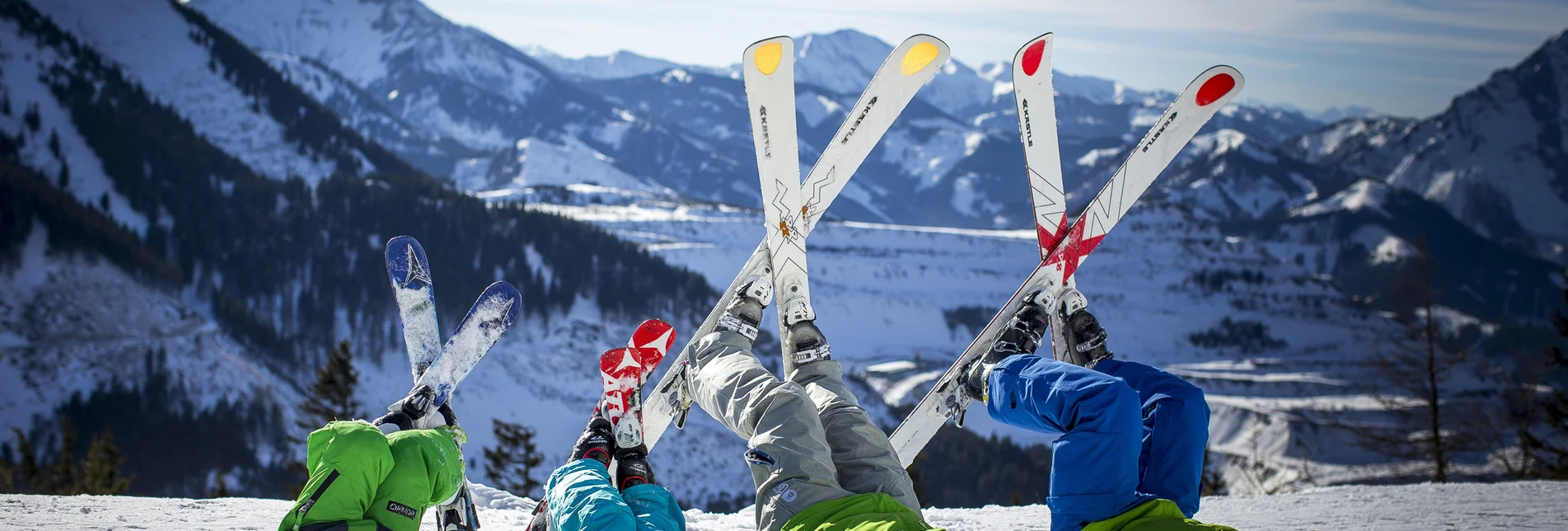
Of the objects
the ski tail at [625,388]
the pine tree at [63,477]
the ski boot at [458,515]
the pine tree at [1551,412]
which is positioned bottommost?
the pine tree at [63,477]

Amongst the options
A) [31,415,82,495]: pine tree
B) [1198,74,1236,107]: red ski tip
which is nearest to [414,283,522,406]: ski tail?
[1198,74,1236,107]: red ski tip

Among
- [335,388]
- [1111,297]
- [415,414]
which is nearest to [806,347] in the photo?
[415,414]

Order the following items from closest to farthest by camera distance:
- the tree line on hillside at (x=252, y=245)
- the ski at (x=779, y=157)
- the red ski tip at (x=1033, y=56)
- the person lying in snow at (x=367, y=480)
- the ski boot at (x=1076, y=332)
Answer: the person lying in snow at (x=367, y=480) → the ski boot at (x=1076, y=332) → the ski at (x=779, y=157) → the red ski tip at (x=1033, y=56) → the tree line on hillside at (x=252, y=245)

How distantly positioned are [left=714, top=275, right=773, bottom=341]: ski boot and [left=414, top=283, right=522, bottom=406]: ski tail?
5.54 feet

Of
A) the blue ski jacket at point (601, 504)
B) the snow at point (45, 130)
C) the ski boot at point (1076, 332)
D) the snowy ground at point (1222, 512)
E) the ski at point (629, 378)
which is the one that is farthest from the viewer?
the snow at point (45, 130)

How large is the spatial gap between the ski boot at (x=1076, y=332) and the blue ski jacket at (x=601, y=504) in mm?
3658

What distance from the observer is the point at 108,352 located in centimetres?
5612

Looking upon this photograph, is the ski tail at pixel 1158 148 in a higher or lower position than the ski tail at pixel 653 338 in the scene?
higher

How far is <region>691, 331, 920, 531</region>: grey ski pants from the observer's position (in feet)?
15.6

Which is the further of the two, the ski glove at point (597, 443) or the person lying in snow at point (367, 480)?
the ski glove at point (597, 443)

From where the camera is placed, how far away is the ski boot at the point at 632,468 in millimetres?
5430

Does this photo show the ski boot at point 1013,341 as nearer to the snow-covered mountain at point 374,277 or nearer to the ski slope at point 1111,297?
the snow-covered mountain at point 374,277

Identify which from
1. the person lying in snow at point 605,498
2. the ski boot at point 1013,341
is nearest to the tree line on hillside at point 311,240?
the ski boot at point 1013,341

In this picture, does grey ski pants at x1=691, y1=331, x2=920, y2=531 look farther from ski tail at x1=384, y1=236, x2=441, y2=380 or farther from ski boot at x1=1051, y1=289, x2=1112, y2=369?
ski tail at x1=384, y1=236, x2=441, y2=380
